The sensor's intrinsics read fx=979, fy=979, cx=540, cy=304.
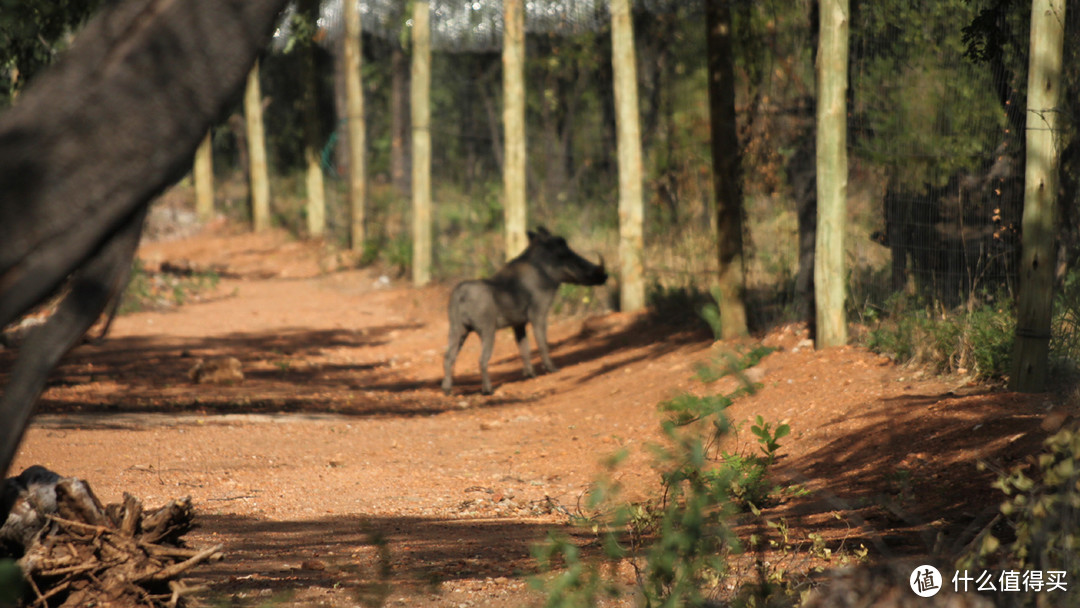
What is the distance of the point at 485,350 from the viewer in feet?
34.5

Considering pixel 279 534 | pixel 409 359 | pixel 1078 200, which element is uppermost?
pixel 1078 200

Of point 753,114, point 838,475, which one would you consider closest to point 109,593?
point 838,475

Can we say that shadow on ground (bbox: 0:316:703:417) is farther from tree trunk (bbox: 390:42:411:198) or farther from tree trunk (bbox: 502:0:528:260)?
tree trunk (bbox: 390:42:411:198)

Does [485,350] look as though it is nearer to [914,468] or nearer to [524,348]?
[524,348]

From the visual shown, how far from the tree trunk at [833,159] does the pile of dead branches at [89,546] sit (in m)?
6.03

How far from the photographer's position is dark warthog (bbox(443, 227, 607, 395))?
1059 centimetres

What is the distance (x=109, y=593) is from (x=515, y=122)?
474 inches

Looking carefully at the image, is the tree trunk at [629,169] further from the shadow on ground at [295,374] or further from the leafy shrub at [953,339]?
the leafy shrub at [953,339]

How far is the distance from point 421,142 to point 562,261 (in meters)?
6.60

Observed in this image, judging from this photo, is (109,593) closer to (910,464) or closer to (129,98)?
(129,98)

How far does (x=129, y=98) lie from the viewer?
8.03ft

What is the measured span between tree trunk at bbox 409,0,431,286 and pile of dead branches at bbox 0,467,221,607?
1384 cm

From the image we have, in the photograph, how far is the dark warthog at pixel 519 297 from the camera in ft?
34.8

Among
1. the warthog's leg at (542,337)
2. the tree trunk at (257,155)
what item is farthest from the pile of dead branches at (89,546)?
the tree trunk at (257,155)
